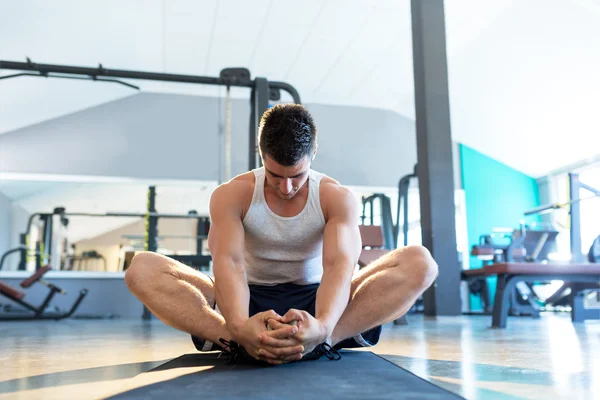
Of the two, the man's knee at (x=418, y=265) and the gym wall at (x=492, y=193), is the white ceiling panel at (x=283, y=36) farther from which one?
the man's knee at (x=418, y=265)

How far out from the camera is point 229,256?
1354mm

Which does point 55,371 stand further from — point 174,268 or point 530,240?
point 530,240

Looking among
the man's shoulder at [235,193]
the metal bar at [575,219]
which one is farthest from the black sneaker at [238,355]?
the metal bar at [575,219]

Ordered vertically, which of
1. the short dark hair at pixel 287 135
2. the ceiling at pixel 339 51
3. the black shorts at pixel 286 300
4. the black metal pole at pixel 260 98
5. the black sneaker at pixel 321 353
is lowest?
the black sneaker at pixel 321 353

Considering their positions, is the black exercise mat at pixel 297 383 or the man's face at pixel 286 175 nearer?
the black exercise mat at pixel 297 383

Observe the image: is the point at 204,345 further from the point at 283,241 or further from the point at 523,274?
the point at 523,274

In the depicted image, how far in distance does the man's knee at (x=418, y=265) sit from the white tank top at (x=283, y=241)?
225 mm

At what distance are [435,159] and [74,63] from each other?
11.6 ft

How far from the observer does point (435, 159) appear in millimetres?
3756

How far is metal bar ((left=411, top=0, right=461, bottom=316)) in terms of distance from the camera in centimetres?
364

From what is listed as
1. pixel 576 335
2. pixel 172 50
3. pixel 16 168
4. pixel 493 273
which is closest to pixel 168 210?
pixel 16 168

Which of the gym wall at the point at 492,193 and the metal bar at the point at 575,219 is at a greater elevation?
the gym wall at the point at 492,193

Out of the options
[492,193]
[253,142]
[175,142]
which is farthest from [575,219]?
[175,142]

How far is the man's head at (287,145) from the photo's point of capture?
1.31m
